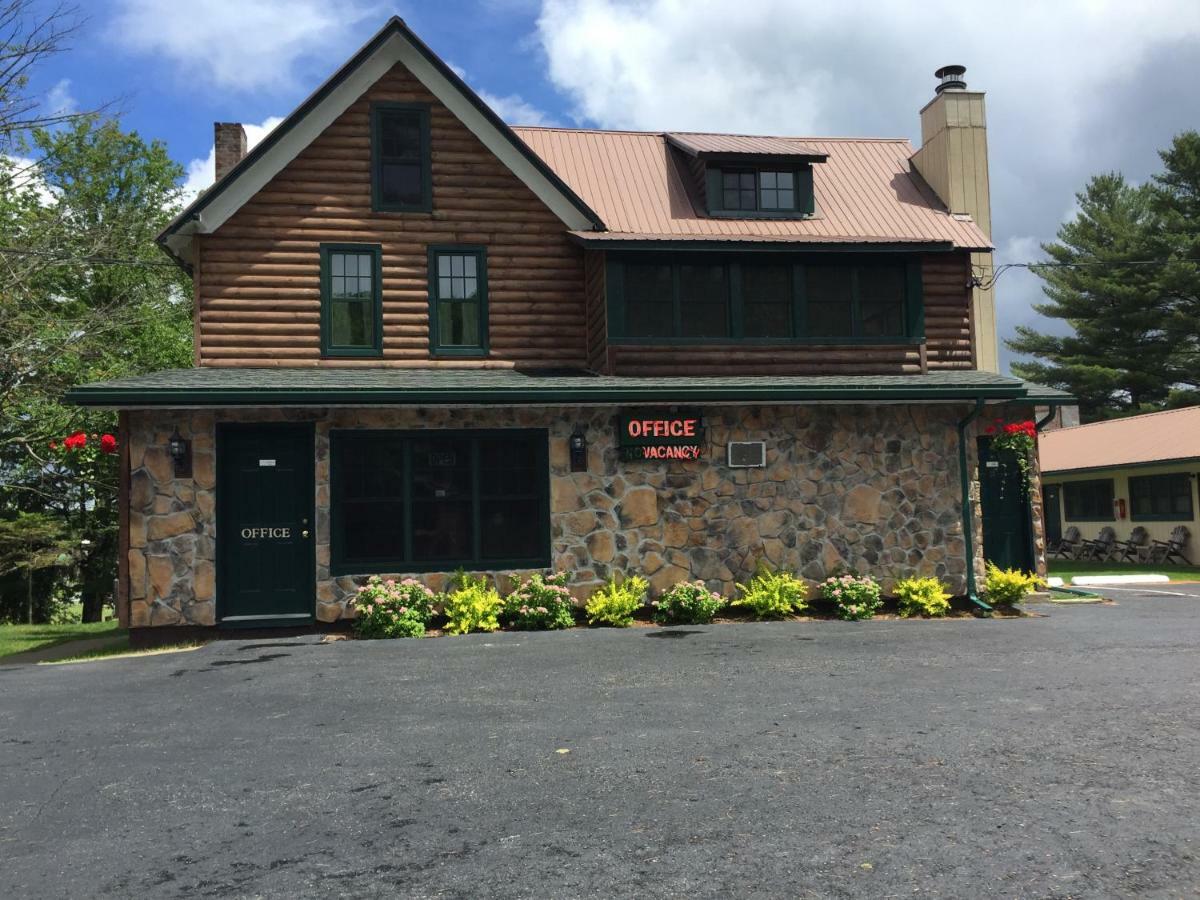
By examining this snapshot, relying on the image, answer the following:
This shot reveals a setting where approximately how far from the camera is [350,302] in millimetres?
15219

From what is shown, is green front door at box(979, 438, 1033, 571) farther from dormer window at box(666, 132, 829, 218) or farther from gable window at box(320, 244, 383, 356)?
gable window at box(320, 244, 383, 356)

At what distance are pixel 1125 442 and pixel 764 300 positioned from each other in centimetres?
1952

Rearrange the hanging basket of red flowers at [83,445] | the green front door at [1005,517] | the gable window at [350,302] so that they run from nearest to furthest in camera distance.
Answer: the gable window at [350,302] < the hanging basket of red flowers at [83,445] < the green front door at [1005,517]

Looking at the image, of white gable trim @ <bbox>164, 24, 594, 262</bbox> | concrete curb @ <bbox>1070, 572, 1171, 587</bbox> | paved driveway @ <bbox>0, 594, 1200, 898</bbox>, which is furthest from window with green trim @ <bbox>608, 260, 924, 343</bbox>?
concrete curb @ <bbox>1070, 572, 1171, 587</bbox>

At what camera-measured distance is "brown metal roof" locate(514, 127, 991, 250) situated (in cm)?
1661

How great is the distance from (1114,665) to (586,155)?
1327 cm

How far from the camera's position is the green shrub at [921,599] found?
553 inches

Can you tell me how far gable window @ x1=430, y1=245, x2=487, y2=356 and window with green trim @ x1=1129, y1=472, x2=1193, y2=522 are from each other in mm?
21096

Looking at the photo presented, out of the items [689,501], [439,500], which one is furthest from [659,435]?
[439,500]

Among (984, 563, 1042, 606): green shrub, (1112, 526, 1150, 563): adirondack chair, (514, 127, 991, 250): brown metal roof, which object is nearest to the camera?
(984, 563, 1042, 606): green shrub

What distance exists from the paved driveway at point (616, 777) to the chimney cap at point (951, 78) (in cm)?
1227

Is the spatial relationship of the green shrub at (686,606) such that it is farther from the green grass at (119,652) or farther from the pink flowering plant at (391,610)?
the green grass at (119,652)

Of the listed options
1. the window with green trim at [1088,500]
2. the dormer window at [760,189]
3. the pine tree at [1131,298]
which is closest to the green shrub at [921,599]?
the dormer window at [760,189]

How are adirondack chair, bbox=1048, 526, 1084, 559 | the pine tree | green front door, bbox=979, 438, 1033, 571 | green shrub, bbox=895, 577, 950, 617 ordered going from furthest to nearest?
the pine tree, adirondack chair, bbox=1048, 526, 1084, 559, green front door, bbox=979, 438, 1033, 571, green shrub, bbox=895, 577, 950, 617
